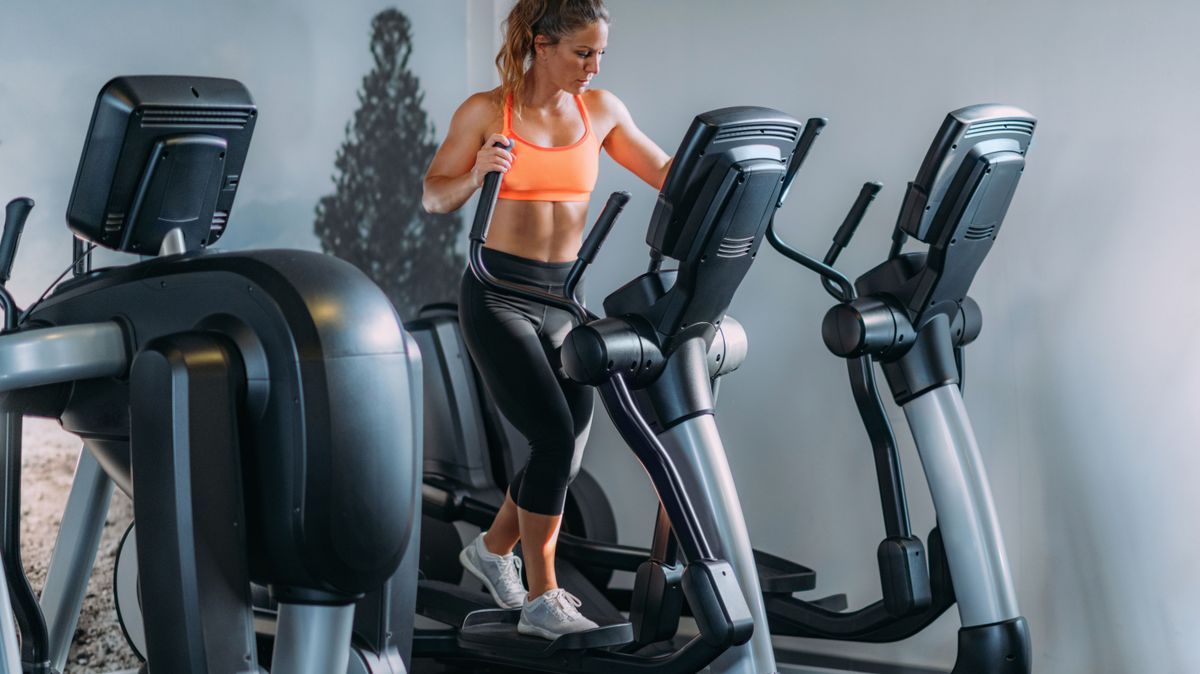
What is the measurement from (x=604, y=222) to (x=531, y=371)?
2.01ft

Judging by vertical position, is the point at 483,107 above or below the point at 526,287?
above

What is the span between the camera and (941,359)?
9.39ft

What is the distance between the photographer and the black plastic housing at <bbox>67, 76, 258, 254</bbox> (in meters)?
1.57

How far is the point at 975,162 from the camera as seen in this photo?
2.70 m

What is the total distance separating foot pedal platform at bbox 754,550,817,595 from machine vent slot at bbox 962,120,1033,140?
1262 millimetres

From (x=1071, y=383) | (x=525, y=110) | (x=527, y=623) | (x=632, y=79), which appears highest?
(x=632, y=79)

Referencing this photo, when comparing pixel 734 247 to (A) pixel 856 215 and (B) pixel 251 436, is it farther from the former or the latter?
(B) pixel 251 436

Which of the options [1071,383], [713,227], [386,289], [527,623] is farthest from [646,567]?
[386,289]

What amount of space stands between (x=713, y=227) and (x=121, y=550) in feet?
4.92

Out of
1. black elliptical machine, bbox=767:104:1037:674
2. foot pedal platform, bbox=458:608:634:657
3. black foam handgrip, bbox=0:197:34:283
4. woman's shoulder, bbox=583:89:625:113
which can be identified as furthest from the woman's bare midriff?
black foam handgrip, bbox=0:197:34:283

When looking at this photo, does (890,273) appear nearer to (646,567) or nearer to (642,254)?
(646,567)

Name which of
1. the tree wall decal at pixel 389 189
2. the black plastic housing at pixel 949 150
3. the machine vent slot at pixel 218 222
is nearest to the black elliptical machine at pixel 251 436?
the machine vent slot at pixel 218 222

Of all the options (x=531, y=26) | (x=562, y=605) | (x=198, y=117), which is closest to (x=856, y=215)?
(x=531, y=26)

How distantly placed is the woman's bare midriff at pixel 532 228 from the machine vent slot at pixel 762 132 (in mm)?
689
